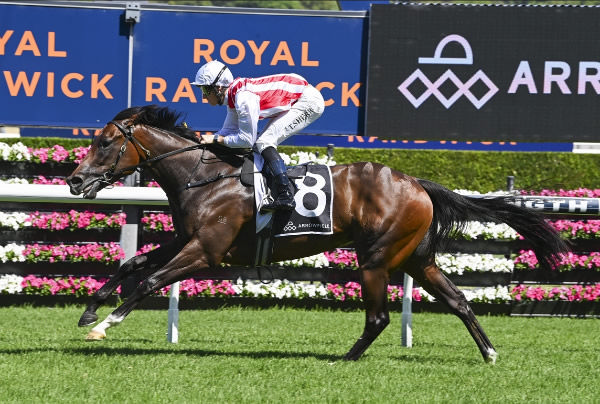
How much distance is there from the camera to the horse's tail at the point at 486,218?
6219 mm

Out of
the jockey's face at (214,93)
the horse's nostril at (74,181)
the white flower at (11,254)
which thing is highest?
the jockey's face at (214,93)

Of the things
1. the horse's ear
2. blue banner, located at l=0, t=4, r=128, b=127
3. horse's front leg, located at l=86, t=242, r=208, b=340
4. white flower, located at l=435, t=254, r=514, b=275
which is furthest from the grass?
blue banner, located at l=0, t=4, r=128, b=127

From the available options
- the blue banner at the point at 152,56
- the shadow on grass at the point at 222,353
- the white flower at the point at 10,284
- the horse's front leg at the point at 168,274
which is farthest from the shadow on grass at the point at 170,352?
the blue banner at the point at 152,56

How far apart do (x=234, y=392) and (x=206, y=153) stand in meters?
1.94

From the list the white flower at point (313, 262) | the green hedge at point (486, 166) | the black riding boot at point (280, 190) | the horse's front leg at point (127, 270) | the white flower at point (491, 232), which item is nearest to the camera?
the horse's front leg at point (127, 270)

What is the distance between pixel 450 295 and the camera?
615cm

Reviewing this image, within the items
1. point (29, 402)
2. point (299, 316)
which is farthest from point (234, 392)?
point (299, 316)

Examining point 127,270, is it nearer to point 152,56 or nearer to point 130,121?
point 130,121

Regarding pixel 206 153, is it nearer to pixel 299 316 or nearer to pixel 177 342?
pixel 177 342

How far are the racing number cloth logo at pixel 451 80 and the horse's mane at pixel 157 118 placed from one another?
320 centimetres

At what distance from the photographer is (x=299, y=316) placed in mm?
8453

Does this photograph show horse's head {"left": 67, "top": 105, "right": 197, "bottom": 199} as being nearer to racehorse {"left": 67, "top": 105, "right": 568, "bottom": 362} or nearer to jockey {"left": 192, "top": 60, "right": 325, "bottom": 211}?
racehorse {"left": 67, "top": 105, "right": 568, "bottom": 362}

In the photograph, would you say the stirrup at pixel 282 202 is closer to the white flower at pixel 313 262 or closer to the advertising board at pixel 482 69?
the white flower at pixel 313 262

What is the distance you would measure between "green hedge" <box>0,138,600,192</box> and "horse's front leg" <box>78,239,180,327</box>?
5.69 metres
